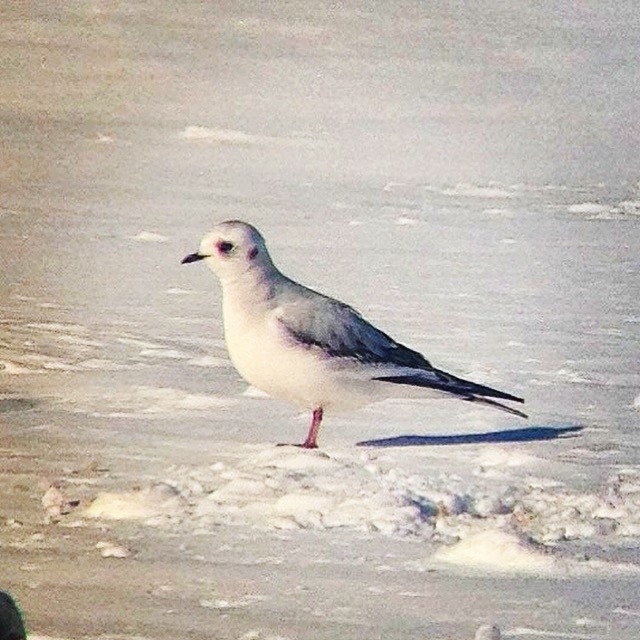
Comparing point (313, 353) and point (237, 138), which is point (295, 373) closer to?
point (313, 353)

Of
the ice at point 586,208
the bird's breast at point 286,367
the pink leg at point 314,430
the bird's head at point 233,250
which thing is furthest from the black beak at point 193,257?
the ice at point 586,208

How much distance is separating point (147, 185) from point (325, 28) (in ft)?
1.17

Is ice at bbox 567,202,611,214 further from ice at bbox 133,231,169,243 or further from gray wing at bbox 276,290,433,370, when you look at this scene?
ice at bbox 133,231,169,243

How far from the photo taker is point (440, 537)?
6.84 feet

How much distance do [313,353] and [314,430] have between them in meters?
0.12

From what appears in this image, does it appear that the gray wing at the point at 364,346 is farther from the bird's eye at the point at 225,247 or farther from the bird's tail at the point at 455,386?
the bird's eye at the point at 225,247

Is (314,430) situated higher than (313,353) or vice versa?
(313,353)

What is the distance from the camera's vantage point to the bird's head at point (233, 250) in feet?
7.09

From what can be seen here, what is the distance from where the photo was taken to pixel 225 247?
7.12ft

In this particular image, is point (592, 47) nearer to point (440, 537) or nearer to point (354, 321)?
point (354, 321)

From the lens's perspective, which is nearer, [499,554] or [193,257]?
[499,554]

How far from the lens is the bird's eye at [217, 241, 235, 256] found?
2.17 metres

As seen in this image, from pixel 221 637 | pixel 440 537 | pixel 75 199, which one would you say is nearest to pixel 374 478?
pixel 440 537

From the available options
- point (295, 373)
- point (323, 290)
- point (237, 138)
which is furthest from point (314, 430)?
point (237, 138)
